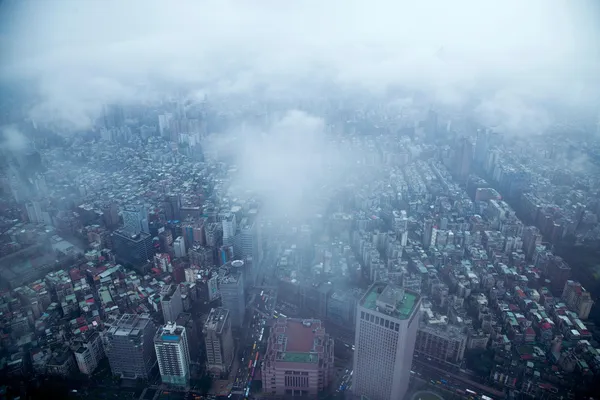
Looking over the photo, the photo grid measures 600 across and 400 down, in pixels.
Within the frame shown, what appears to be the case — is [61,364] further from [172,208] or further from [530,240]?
[530,240]

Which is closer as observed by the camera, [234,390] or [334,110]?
[234,390]

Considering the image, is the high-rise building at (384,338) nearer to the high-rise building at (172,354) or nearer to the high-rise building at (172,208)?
the high-rise building at (172,354)

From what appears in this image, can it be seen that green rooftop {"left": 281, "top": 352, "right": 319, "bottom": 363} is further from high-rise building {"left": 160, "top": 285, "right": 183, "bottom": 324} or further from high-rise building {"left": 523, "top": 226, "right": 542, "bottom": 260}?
high-rise building {"left": 523, "top": 226, "right": 542, "bottom": 260}

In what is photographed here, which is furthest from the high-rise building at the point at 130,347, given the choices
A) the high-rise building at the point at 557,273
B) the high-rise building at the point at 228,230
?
the high-rise building at the point at 557,273

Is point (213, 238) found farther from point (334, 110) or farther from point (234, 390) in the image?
point (334, 110)

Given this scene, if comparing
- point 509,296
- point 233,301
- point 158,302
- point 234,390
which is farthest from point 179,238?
point 509,296
